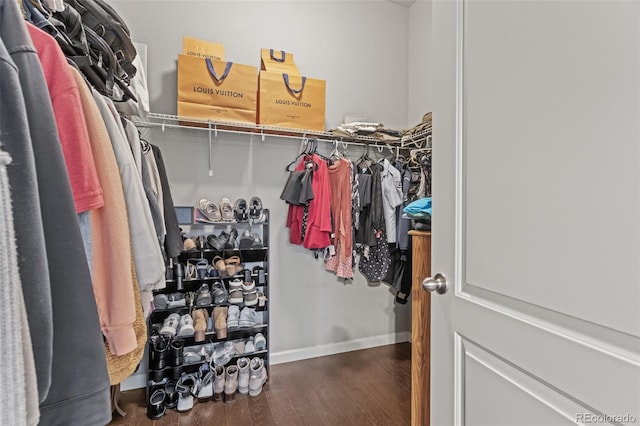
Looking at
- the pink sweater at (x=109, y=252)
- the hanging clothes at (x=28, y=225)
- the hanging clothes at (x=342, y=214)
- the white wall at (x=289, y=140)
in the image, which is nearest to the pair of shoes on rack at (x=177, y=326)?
the white wall at (x=289, y=140)

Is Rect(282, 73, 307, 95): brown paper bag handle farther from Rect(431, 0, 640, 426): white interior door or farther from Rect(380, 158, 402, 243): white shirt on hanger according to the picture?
Rect(431, 0, 640, 426): white interior door

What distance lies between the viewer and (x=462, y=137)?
2.68 ft

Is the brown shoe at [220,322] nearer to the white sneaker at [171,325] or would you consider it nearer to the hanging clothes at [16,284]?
the white sneaker at [171,325]

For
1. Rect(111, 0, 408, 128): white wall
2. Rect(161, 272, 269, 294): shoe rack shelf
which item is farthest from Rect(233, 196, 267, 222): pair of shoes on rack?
Rect(111, 0, 408, 128): white wall

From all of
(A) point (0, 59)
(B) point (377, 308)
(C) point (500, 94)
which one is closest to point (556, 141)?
(C) point (500, 94)

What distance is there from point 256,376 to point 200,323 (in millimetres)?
485

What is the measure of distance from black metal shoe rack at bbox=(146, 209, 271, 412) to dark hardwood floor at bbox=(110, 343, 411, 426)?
6.7 inches

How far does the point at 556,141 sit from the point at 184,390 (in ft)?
6.86

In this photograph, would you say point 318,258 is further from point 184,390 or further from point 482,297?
point 482,297

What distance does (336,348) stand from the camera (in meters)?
2.49

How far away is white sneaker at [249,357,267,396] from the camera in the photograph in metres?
1.90

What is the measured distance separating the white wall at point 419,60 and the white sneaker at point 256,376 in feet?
7.54

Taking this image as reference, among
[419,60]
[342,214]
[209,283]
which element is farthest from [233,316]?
[419,60]

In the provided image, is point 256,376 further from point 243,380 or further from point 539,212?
point 539,212
